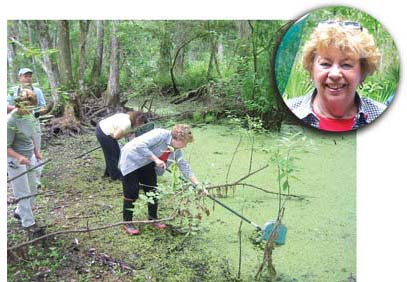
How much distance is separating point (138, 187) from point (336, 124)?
1.33 meters

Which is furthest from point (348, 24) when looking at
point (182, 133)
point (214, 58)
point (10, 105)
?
point (10, 105)

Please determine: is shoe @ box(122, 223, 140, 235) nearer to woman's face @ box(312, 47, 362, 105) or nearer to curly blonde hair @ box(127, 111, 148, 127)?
A: curly blonde hair @ box(127, 111, 148, 127)

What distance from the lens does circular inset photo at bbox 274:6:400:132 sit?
317 cm

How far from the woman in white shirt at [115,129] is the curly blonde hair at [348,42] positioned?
117 centimetres

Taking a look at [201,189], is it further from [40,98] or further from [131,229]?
[40,98]

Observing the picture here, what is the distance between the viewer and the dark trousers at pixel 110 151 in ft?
10.6

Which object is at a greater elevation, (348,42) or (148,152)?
(348,42)

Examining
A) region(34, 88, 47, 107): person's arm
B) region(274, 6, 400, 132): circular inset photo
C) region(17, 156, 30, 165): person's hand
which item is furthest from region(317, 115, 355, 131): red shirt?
region(17, 156, 30, 165): person's hand

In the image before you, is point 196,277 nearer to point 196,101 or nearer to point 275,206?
point 275,206

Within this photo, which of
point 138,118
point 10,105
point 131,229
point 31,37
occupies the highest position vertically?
point 31,37

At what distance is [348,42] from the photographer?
3.17m

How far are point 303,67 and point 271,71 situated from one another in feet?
0.66

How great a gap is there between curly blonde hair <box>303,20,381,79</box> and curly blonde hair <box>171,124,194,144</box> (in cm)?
91

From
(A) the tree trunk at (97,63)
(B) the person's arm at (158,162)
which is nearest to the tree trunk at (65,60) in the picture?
(A) the tree trunk at (97,63)
